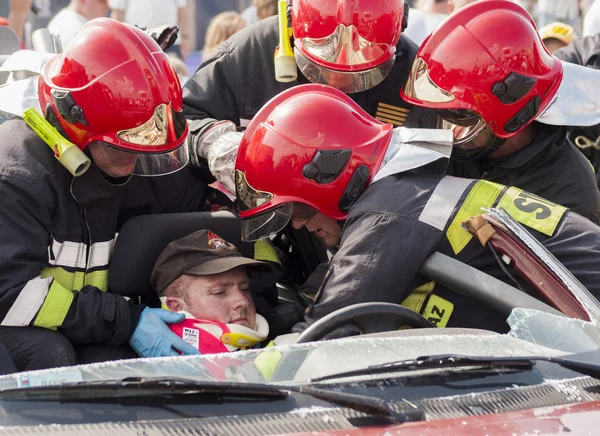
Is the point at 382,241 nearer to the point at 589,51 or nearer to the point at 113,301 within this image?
the point at 113,301

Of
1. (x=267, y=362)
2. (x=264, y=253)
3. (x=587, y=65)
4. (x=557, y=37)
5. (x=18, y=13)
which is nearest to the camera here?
(x=267, y=362)

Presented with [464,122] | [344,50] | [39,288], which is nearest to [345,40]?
[344,50]

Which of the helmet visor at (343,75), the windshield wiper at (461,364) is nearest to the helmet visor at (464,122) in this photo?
the helmet visor at (343,75)

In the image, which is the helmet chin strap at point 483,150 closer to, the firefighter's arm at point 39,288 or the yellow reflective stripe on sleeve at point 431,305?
the yellow reflective stripe on sleeve at point 431,305

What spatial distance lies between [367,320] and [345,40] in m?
1.75

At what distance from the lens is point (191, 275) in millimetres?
3258

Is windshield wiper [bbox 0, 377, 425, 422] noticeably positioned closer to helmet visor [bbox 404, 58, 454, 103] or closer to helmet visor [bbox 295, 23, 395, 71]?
helmet visor [bbox 404, 58, 454, 103]

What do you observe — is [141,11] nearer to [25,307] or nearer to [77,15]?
[77,15]

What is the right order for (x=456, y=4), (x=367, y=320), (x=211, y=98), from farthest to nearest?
(x=456, y=4) → (x=211, y=98) → (x=367, y=320)

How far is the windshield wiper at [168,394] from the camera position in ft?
6.18

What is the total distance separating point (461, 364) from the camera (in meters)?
2.09

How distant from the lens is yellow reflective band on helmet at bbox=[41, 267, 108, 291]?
317cm

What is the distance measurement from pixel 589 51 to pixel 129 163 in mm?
3400

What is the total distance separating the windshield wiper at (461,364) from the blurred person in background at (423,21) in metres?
4.50
